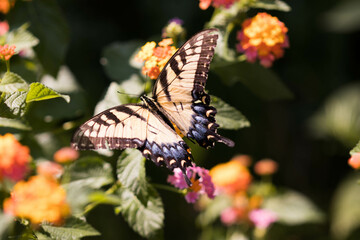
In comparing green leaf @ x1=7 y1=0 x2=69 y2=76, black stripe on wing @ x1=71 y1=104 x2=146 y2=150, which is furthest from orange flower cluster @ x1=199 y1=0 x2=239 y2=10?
green leaf @ x1=7 y1=0 x2=69 y2=76

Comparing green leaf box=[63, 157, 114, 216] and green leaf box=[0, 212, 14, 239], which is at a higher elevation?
green leaf box=[63, 157, 114, 216]

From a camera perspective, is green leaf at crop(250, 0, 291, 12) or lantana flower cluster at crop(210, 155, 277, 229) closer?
green leaf at crop(250, 0, 291, 12)

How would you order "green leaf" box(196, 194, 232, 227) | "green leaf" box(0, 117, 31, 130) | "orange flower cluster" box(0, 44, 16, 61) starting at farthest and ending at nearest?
"green leaf" box(196, 194, 232, 227) → "green leaf" box(0, 117, 31, 130) → "orange flower cluster" box(0, 44, 16, 61)

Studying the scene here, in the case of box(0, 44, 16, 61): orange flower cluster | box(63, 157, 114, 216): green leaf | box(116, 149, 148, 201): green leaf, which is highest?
box(0, 44, 16, 61): orange flower cluster

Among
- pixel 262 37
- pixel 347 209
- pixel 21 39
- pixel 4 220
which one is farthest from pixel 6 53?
pixel 347 209

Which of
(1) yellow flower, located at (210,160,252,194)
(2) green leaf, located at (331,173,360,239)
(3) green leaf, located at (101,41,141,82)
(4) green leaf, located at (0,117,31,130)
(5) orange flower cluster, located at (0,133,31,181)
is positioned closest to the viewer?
(5) orange flower cluster, located at (0,133,31,181)

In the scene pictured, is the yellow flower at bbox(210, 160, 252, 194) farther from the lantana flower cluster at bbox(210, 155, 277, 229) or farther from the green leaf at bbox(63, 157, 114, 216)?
the green leaf at bbox(63, 157, 114, 216)

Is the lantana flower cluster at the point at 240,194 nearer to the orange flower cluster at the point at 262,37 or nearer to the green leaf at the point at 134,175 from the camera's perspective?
the orange flower cluster at the point at 262,37
